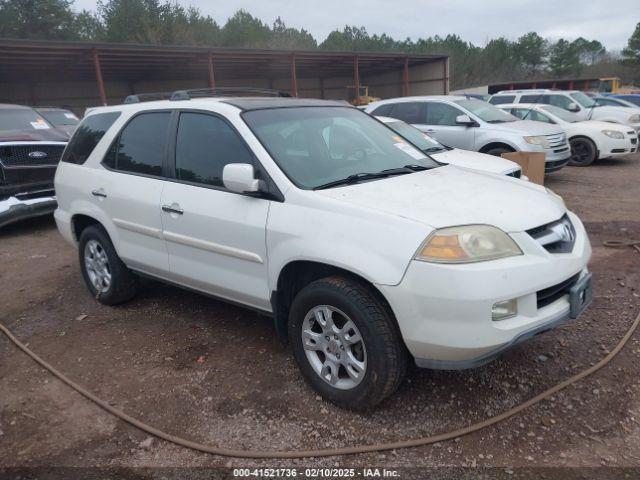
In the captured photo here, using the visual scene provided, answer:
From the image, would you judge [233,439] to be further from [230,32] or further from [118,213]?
[230,32]

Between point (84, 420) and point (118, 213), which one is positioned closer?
point (84, 420)

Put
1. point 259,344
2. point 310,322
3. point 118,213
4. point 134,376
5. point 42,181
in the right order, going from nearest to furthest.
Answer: point 310,322 → point 134,376 → point 259,344 → point 118,213 → point 42,181

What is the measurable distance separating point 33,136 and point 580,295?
7797 mm

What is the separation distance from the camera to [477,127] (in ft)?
30.6

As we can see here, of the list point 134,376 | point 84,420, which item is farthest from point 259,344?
point 84,420

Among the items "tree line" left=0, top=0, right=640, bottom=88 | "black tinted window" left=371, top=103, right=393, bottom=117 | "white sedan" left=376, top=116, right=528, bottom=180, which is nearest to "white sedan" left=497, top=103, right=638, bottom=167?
"black tinted window" left=371, top=103, right=393, bottom=117

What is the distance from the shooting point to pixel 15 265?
19.8ft

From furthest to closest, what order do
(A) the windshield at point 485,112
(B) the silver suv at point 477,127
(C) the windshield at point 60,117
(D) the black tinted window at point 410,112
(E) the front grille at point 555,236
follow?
(C) the windshield at point 60,117
(D) the black tinted window at point 410,112
(A) the windshield at point 485,112
(B) the silver suv at point 477,127
(E) the front grille at point 555,236

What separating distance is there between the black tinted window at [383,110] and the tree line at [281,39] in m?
29.8

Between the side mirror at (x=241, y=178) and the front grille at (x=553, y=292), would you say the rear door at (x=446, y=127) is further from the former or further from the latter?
the side mirror at (x=241, y=178)

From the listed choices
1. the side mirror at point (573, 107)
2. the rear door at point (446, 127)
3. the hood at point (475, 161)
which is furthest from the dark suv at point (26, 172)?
the side mirror at point (573, 107)

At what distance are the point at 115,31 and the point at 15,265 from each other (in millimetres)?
38465

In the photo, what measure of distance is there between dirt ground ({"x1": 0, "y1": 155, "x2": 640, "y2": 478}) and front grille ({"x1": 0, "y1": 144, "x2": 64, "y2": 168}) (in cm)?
344

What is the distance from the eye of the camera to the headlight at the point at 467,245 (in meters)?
2.48
